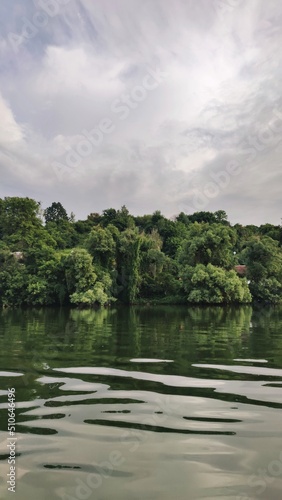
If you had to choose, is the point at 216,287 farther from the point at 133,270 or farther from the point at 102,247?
the point at 102,247

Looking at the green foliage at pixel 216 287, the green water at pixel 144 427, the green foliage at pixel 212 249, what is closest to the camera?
the green water at pixel 144 427

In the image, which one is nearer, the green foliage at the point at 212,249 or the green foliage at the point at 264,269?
the green foliage at the point at 212,249

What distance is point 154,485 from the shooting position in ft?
9.59

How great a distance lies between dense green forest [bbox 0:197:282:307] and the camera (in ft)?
121

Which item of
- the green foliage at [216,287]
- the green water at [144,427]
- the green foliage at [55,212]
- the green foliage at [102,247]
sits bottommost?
the green water at [144,427]

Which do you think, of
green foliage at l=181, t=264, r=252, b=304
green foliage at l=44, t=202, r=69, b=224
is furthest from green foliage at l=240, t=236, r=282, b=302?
green foliage at l=44, t=202, r=69, b=224

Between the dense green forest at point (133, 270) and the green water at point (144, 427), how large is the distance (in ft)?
93.3

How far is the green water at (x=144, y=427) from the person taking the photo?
295 centimetres

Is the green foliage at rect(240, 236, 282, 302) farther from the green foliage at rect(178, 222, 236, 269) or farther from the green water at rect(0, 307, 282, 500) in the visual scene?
the green water at rect(0, 307, 282, 500)

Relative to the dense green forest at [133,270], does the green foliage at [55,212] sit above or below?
above

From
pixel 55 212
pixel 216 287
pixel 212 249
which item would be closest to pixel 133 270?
pixel 212 249

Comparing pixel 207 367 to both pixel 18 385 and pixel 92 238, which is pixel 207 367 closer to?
pixel 18 385

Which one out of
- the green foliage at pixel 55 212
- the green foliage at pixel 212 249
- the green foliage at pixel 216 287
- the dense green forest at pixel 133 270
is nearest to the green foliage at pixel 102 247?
the dense green forest at pixel 133 270

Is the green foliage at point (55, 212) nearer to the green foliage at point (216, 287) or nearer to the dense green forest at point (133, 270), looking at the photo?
the dense green forest at point (133, 270)
